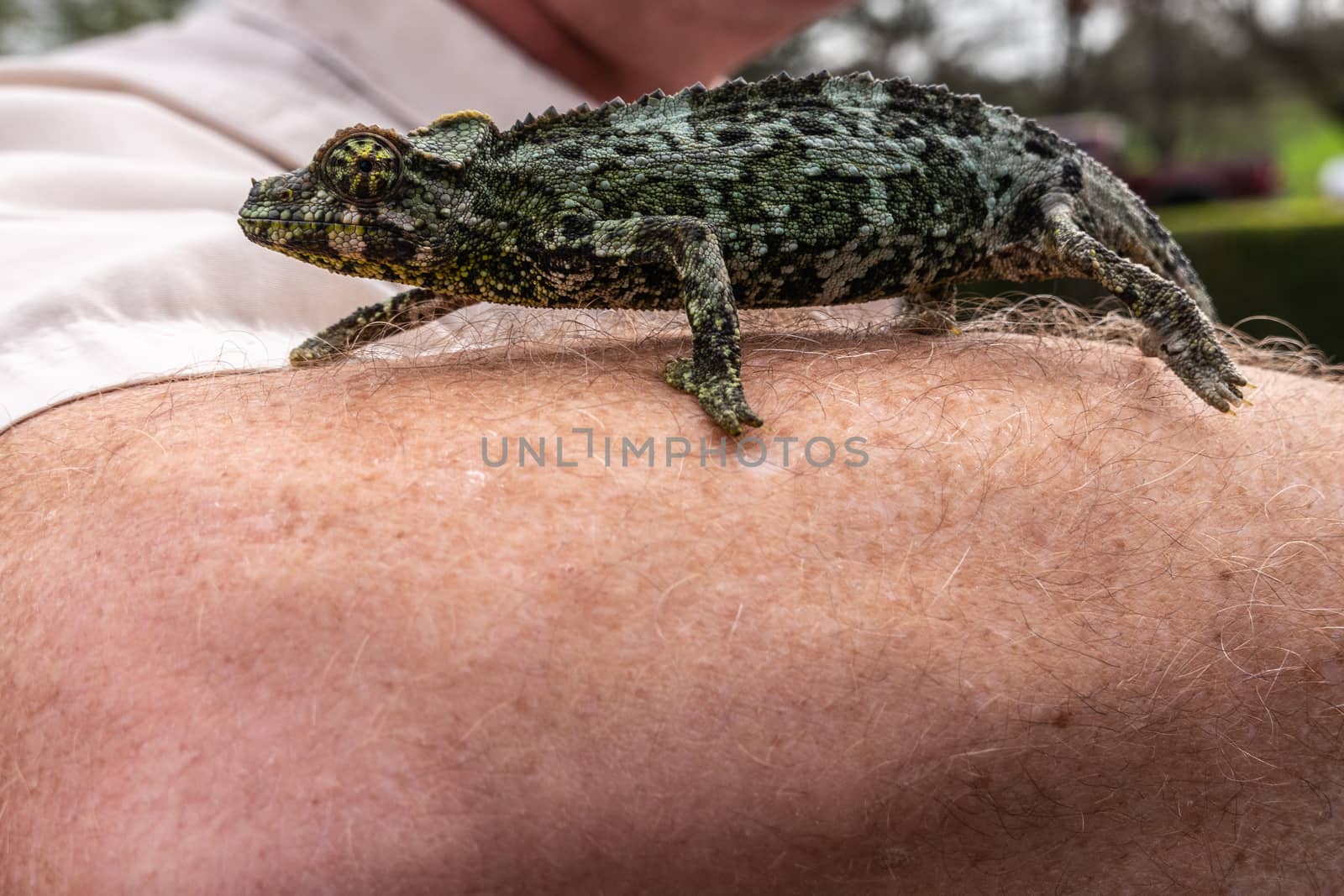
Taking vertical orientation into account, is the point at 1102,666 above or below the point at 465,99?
below

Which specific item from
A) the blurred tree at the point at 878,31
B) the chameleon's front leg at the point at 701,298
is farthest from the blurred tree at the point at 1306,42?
the chameleon's front leg at the point at 701,298

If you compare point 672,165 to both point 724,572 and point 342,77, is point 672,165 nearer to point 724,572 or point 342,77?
point 724,572

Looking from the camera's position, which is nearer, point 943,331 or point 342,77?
point 943,331

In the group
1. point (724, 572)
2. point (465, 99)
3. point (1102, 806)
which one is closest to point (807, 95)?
point (724, 572)

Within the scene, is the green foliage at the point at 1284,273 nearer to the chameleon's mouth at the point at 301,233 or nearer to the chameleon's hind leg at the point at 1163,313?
the chameleon's hind leg at the point at 1163,313

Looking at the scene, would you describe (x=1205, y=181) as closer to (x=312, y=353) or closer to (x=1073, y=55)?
(x=1073, y=55)

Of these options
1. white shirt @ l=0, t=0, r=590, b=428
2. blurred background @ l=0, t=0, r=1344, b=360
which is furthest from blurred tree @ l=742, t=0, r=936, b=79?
white shirt @ l=0, t=0, r=590, b=428

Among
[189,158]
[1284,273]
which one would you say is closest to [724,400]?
[189,158]
